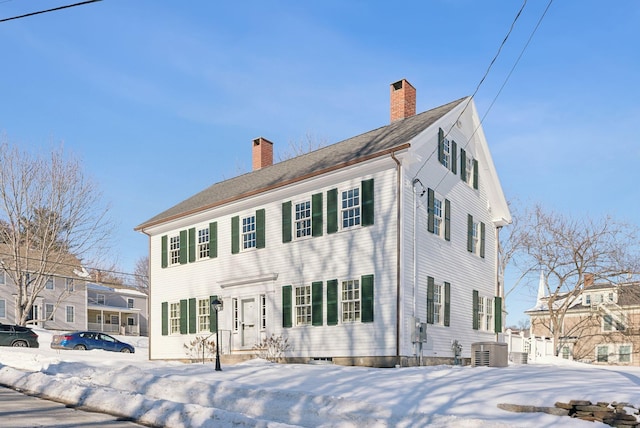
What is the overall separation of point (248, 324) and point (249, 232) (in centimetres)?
328

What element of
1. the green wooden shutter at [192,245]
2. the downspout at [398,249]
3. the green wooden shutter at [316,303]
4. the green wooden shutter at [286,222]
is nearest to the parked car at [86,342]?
the green wooden shutter at [192,245]

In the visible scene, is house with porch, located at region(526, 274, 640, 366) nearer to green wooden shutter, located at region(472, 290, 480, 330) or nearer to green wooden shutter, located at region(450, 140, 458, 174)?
green wooden shutter, located at region(472, 290, 480, 330)

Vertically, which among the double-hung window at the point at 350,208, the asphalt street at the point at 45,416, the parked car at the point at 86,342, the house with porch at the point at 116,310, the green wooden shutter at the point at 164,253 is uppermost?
the double-hung window at the point at 350,208

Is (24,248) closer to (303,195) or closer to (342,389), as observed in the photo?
(303,195)

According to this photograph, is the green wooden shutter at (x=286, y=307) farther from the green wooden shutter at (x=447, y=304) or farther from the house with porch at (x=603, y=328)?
the house with porch at (x=603, y=328)

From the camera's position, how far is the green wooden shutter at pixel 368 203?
59.8 ft

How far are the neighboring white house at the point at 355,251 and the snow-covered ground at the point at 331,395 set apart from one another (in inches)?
149

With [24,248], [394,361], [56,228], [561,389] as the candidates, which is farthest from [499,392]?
[24,248]

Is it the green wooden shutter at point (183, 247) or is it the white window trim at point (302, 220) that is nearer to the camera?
the white window trim at point (302, 220)

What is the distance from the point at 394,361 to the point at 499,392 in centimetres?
649

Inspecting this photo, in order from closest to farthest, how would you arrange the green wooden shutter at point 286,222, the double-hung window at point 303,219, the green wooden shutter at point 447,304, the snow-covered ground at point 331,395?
the snow-covered ground at point 331,395 → the green wooden shutter at point 447,304 → the double-hung window at point 303,219 → the green wooden shutter at point 286,222

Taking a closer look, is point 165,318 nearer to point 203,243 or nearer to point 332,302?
point 203,243

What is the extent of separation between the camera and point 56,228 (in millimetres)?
36375

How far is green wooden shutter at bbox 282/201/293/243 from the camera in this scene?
20.4m
